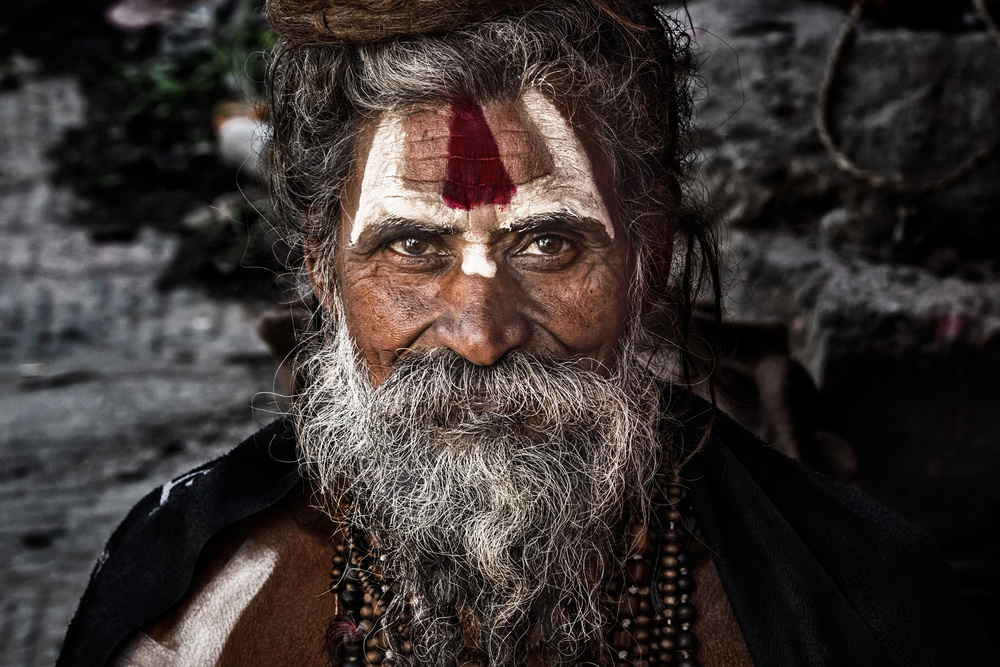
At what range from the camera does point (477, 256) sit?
5.85 ft

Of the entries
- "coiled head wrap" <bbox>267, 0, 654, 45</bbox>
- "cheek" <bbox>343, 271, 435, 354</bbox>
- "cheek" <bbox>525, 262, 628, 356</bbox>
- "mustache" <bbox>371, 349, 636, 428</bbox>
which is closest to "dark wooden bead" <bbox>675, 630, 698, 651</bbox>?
"mustache" <bbox>371, 349, 636, 428</bbox>

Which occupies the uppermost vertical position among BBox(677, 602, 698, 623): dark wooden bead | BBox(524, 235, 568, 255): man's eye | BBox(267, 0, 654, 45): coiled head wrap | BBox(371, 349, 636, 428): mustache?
BBox(267, 0, 654, 45): coiled head wrap

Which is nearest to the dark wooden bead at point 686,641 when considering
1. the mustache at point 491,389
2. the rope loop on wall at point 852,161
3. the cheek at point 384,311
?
the mustache at point 491,389

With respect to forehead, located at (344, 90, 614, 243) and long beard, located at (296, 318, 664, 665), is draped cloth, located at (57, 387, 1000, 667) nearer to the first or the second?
long beard, located at (296, 318, 664, 665)

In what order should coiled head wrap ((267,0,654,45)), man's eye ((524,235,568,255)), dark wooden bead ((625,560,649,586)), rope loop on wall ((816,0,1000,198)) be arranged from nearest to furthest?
coiled head wrap ((267,0,654,45))
man's eye ((524,235,568,255))
dark wooden bead ((625,560,649,586))
rope loop on wall ((816,0,1000,198))

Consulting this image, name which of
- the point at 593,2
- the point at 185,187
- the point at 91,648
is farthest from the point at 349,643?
the point at 185,187

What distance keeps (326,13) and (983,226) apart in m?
2.46

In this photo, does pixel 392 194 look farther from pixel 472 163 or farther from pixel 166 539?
pixel 166 539

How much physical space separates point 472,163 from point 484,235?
14 centimetres

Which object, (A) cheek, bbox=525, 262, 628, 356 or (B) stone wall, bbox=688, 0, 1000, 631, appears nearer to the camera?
(A) cheek, bbox=525, 262, 628, 356

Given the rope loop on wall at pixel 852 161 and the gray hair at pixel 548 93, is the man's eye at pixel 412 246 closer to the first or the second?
the gray hair at pixel 548 93

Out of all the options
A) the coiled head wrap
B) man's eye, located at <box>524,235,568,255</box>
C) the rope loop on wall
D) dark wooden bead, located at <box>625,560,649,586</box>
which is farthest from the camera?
the rope loop on wall

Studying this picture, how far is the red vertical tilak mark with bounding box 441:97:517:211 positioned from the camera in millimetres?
1767

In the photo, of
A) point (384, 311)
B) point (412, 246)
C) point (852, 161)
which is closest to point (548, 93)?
point (412, 246)
